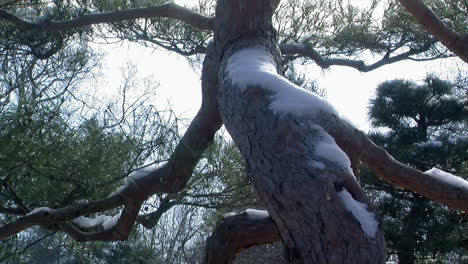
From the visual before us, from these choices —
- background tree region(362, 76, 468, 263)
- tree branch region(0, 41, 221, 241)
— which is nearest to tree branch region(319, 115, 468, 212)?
tree branch region(0, 41, 221, 241)

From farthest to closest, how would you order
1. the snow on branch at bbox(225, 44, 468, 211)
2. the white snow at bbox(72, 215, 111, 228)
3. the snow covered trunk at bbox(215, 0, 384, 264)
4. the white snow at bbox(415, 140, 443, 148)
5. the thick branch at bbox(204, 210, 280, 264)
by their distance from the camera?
1. the white snow at bbox(415, 140, 443, 148)
2. the white snow at bbox(72, 215, 111, 228)
3. the thick branch at bbox(204, 210, 280, 264)
4. the snow on branch at bbox(225, 44, 468, 211)
5. the snow covered trunk at bbox(215, 0, 384, 264)

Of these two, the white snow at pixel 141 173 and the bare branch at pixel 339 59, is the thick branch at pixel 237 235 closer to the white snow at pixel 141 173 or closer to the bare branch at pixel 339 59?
the white snow at pixel 141 173

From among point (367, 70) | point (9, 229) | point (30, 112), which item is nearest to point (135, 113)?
point (30, 112)

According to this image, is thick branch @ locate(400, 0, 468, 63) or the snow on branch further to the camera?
thick branch @ locate(400, 0, 468, 63)

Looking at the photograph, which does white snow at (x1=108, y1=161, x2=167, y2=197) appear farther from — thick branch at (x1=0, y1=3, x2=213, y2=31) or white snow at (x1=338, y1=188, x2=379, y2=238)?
white snow at (x1=338, y1=188, x2=379, y2=238)

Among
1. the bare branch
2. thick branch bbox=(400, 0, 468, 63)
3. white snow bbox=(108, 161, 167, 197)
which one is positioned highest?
the bare branch

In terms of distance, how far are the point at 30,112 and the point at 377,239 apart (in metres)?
1.49

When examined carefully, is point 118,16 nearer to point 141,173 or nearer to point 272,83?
point 141,173

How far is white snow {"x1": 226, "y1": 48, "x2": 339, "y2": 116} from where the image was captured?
1.36 meters

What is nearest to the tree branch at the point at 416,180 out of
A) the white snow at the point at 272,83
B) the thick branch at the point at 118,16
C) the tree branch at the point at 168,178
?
the white snow at the point at 272,83

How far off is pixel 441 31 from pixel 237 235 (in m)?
1.01

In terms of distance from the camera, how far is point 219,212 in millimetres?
3559

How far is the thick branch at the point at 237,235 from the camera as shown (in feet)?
7.04

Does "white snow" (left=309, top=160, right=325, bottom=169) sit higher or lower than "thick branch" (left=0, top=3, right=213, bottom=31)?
lower
